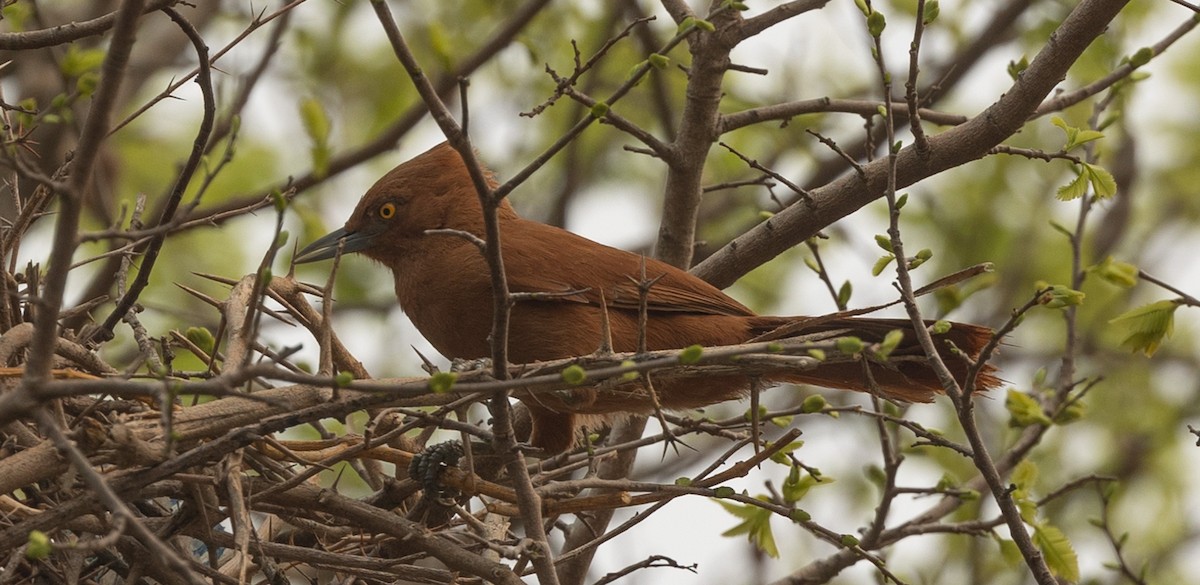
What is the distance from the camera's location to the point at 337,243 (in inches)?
214

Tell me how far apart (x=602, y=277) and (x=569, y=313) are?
25 centimetres

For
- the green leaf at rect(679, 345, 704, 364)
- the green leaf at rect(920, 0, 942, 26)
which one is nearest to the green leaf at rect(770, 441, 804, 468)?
the green leaf at rect(679, 345, 704, 364)

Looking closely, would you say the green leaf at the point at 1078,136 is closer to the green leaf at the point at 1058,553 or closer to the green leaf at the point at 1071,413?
the green leaf at the point at 1071,413

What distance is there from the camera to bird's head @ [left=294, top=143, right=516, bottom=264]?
18.1ft

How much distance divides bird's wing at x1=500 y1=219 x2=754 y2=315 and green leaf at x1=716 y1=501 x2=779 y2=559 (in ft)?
2.58

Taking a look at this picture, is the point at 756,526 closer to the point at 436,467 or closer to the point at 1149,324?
the point at 436,467

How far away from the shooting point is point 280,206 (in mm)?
2934

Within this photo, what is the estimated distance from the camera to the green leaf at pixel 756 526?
4.73 m

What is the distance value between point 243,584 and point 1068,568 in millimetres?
2572

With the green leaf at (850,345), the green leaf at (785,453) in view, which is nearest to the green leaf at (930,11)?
the green leaf at (850,345)

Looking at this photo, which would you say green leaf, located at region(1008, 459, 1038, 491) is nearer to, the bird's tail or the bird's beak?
the bird's tail

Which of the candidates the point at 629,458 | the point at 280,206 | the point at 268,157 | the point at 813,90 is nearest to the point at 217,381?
the point at 280,206

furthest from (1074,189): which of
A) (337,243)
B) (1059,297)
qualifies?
(337,243)

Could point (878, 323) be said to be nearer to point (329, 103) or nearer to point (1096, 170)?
point (1096, 170)
